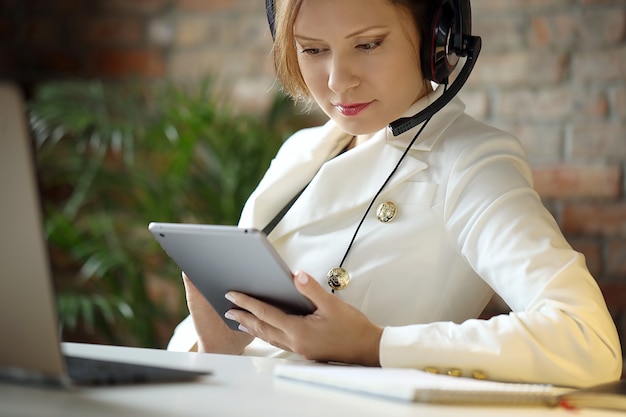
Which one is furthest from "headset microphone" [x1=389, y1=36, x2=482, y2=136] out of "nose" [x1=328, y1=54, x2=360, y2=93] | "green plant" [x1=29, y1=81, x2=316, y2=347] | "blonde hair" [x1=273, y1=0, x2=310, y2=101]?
"green plant" [x1=29, y1=81, x2=316, y2=347]

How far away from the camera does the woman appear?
1.13m

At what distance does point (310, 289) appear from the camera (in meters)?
1.10

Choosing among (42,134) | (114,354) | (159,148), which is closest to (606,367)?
(114,354)

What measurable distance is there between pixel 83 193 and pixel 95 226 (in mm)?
99

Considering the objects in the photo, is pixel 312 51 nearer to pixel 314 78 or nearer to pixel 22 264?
pixel 314 78

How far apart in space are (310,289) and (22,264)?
38 centimetres

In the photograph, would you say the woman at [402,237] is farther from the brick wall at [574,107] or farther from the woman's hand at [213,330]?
the brick wall at [574,107]

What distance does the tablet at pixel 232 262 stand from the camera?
3.43 feet

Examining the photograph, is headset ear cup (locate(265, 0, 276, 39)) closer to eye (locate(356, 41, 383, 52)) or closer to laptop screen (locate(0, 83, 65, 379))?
eye (locate(356, 41, 383, 52))

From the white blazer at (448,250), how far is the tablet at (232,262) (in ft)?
→ 0.47

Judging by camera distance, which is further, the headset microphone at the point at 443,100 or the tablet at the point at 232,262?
the headset microphone at the point at 443,100

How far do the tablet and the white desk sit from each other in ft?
0.48

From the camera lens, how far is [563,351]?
113 centimetres

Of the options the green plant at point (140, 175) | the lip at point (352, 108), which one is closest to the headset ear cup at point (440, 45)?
the lip at point (352, 108)
